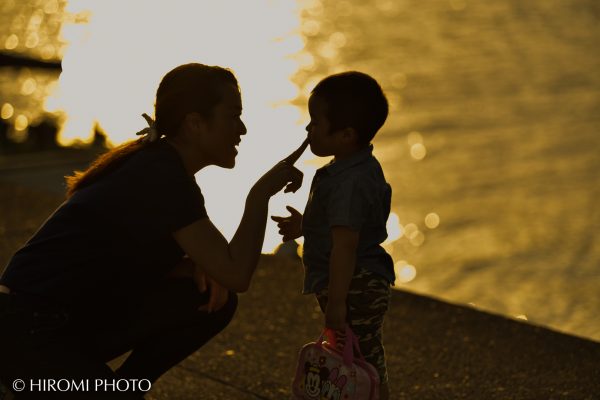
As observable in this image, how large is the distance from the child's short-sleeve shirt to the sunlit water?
2578 mm

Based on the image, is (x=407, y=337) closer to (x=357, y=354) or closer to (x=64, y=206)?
(x=357, y=354)

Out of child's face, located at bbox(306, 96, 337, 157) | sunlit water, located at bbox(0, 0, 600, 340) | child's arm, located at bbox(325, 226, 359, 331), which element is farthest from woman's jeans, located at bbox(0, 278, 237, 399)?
sunlit water, located at bbox(0, 0, 600, 340)

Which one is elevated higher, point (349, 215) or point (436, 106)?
point (349, 215)

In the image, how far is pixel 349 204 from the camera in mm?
3826

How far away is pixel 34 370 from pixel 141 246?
0.48m

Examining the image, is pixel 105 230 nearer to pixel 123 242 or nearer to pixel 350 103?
pixel 123 242

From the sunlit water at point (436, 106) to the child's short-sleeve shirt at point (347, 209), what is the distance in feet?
8.46

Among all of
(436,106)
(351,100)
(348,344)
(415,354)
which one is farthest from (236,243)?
(436,106)

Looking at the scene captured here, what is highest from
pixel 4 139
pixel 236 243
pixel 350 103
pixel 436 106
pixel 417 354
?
pixel 350 103

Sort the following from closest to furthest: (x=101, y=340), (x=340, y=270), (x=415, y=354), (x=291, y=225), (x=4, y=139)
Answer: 1. (x=340, y=270)
2. (x=101, y=340)
3. (x=291, y=225)
4. (x=415, y=354)
5. (x=4, y=139)

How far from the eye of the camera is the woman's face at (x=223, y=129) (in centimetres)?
393

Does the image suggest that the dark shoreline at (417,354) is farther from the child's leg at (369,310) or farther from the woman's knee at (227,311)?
the child's leg at (369,310)

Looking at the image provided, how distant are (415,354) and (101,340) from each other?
1.59 meters

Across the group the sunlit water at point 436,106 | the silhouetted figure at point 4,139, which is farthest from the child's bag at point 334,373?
the silhouetted figure at point 4,139
